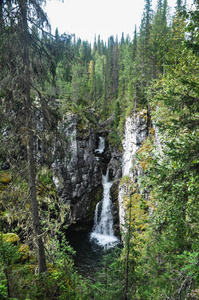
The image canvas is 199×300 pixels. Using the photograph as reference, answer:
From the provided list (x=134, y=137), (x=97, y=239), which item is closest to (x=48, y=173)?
(x=134, y=137)

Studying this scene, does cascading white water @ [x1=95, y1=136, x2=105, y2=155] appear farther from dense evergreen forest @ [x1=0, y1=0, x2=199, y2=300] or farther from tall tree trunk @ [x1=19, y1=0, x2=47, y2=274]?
tall tree trunk @ [x1=19, y1=0, x2=47, y2=274]

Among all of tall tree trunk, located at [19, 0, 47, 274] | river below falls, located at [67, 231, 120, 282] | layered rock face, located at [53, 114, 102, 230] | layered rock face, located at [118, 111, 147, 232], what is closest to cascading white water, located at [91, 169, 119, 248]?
layered rock face, located at [53, 114, 102, 230]

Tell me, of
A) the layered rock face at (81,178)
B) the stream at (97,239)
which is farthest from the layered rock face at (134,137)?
the layered rock face at (81,178)

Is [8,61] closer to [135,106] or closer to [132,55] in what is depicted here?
[135,106]

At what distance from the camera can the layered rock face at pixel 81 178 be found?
2341cm

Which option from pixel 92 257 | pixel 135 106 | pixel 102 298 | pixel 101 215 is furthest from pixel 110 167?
pixel 102 298

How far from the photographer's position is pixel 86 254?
17.9 meters

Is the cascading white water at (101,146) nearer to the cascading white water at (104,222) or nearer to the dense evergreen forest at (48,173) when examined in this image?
the cascading white water at (104,222)

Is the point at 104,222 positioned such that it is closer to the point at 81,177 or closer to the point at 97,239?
the point at 97,239

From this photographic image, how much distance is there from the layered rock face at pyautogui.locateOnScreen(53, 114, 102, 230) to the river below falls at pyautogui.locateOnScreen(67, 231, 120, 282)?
6.94 ft

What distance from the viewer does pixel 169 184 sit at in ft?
13.4

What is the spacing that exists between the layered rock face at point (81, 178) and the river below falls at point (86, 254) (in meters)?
2.12

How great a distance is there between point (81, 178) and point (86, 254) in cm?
989

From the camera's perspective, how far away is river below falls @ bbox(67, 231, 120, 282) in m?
15.1
